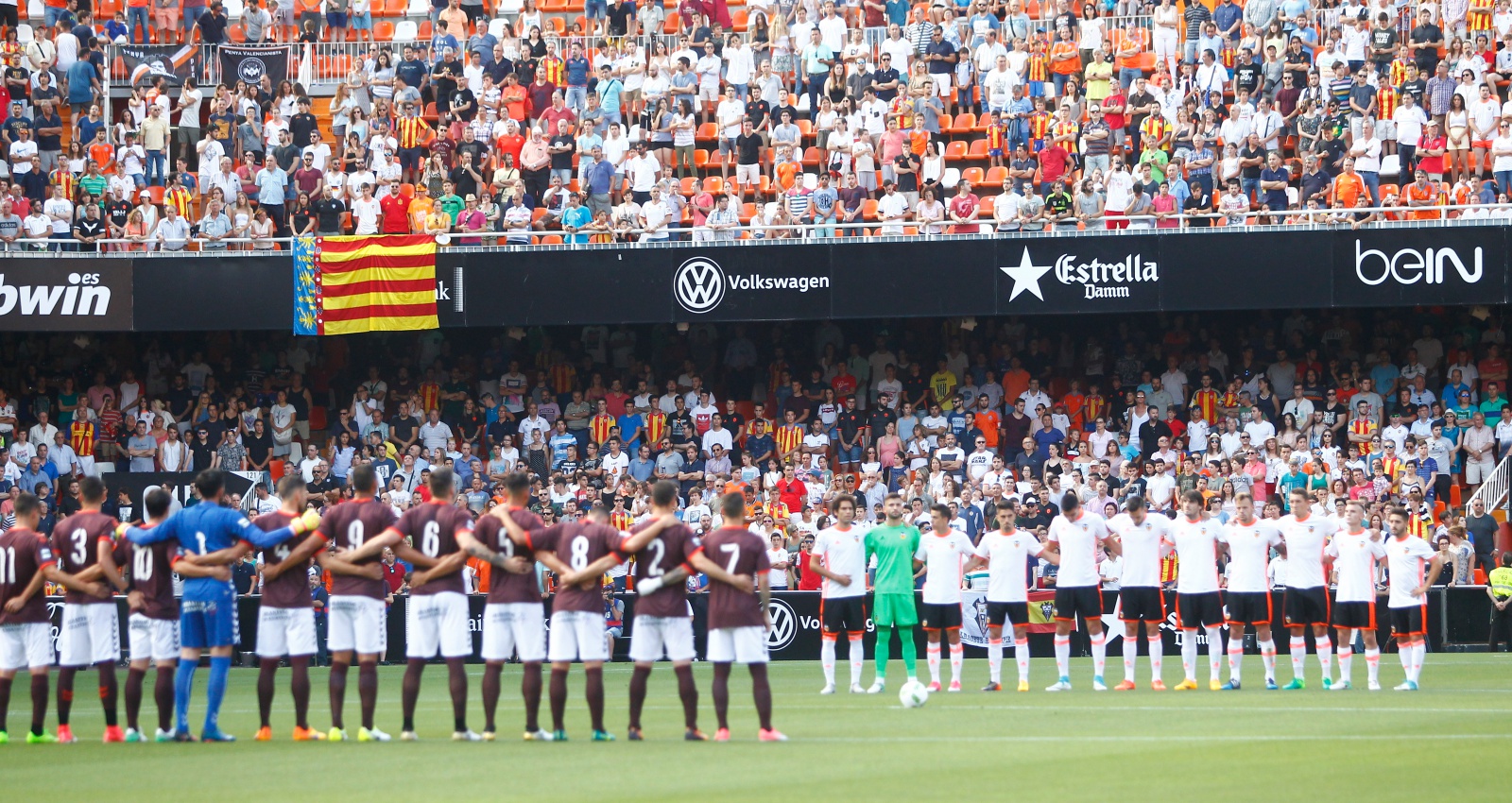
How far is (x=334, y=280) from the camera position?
30953 mm

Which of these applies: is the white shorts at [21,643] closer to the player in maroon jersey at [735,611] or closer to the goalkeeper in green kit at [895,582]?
the player in maroon jersey at [735,611]

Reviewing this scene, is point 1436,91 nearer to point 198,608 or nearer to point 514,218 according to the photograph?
point 514,218

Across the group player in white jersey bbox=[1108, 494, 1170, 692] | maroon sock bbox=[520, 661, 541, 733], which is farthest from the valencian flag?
maroon sock bbox=[520, 661, 541, 733]

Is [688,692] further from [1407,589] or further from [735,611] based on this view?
[1407,589]

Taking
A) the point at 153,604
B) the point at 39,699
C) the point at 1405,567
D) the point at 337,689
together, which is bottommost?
the point at 39,699

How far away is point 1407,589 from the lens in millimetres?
19188

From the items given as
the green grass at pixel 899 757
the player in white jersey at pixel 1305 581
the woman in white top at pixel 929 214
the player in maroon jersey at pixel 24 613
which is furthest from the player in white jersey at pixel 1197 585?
the woman in white top at pixel 929 214

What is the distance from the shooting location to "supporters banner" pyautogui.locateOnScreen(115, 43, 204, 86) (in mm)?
35344

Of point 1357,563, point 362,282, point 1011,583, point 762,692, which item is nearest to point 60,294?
point 362,282

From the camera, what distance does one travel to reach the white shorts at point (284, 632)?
569 inches

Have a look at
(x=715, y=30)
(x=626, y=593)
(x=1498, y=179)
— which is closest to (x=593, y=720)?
(x=626, y=593)

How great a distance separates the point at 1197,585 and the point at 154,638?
10.4 meters

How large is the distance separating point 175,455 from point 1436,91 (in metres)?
21.2

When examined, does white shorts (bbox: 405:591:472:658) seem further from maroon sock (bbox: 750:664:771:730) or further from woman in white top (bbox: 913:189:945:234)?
woman in white top (bbox: 913:189:945:234)
